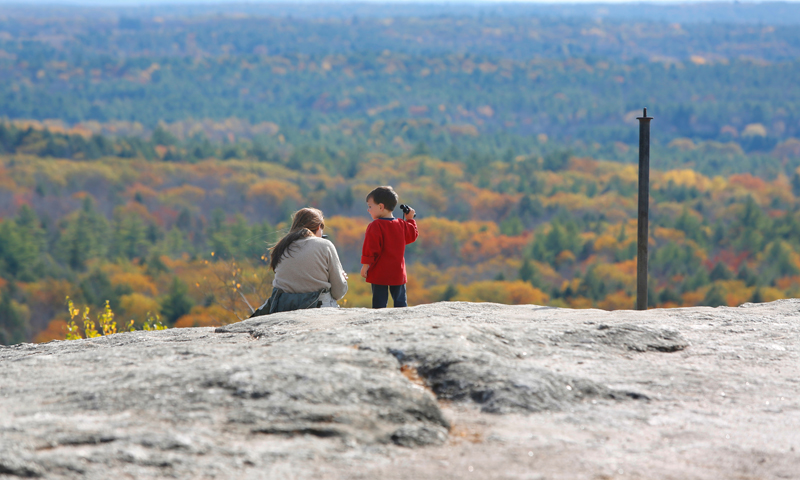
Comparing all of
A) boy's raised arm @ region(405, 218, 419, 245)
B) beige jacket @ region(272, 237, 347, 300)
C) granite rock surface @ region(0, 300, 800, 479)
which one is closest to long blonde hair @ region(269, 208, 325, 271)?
beige jacket @ region(272, 237, 347, 300)

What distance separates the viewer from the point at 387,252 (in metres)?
6.36

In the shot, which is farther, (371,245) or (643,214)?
(643,214)

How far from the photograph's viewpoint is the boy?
246 inches

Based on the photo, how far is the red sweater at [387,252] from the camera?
6.29 metres

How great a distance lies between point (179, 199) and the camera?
82.4 m

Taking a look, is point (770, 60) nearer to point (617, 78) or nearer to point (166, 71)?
point (617, 78)

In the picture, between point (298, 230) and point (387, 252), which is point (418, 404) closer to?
point (298, 230)

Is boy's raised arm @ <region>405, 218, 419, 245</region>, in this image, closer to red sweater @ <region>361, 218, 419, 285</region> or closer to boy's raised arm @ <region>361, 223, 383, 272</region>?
red sweater @ <region>361, 218, 419, 285</region>

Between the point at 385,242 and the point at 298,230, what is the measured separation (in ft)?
2.49

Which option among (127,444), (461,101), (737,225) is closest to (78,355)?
(127,444)

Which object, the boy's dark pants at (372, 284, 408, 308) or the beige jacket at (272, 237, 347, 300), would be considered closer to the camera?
the beige jacket at (272, 237, 347, 300)

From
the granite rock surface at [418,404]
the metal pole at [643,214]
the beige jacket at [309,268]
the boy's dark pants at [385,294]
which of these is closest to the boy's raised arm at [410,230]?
the boy's dark pants at [385,294]

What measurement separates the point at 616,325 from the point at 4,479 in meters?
3.50

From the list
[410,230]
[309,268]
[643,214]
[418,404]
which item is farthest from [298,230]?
[643,214]
